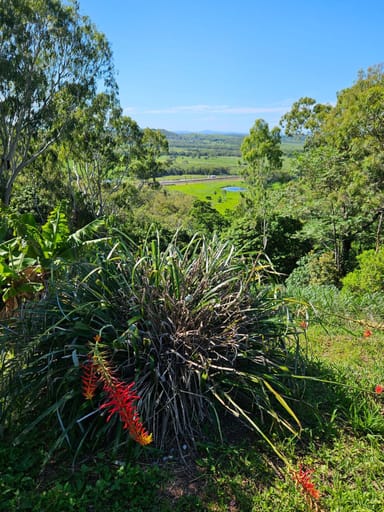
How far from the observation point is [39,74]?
54.0 feet

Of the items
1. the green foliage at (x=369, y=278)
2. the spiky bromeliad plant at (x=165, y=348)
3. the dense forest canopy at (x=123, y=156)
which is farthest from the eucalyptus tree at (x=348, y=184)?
the spiky bromeliad plant at (x=165, y=348)

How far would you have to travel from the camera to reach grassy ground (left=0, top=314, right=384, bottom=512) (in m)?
1.79

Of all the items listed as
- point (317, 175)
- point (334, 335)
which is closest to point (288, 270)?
point (317, 175)

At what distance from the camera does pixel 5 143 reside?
16.7 meters

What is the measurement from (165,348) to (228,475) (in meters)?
0.87

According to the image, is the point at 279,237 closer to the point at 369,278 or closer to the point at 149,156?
the point at 369,278

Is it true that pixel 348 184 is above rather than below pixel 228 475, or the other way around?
above

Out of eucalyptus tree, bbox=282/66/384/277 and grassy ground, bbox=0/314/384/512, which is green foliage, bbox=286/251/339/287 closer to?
eucalyptus tree, bbox=282/66/384/277

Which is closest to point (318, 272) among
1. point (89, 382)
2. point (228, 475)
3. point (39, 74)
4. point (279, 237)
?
point (279, 237)

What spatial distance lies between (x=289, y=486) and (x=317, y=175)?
997 centimetres

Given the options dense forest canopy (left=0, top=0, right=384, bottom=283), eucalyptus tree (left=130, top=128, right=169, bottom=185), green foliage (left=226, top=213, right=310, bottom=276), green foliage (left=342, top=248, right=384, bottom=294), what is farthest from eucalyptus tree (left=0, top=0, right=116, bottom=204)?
green foliage (left=342, top=248, right=384, bottom=294)

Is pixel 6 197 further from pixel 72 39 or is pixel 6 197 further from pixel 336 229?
pixel 336 229

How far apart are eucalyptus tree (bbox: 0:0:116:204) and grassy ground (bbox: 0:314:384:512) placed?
1675 cm

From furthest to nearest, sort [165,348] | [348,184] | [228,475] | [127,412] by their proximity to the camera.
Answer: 1. [348,184]
2. [165,348]
3. [228,475]
4. [127,412]
